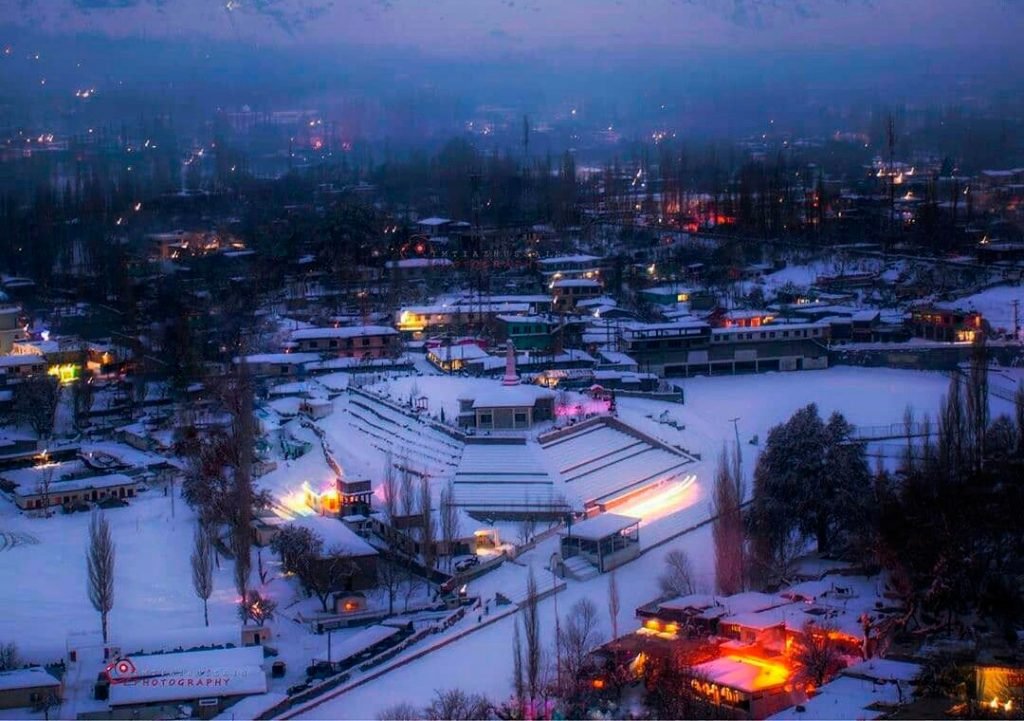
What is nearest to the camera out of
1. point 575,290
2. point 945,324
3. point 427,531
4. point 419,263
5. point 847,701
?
point 847,701

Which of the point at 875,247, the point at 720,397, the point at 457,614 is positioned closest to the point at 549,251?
the point at 875,247

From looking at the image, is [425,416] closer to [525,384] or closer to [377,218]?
[525,384]

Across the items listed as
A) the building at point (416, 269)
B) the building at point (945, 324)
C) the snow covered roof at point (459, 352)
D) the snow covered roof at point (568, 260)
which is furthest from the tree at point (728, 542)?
the snow covered roof at point (568, 260)

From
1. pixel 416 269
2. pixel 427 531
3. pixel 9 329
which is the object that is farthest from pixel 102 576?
pixel 416 269

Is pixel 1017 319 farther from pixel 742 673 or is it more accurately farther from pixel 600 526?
pixel 742 673

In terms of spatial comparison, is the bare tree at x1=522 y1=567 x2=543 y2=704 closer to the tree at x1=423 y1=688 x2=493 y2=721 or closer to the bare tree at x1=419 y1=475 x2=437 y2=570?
the tree at x1=423 y1=688 x2=493 y2=721

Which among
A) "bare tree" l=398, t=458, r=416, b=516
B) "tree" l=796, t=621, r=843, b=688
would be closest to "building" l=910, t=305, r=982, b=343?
"bare tree" l=398, t=458, r=416, b=516

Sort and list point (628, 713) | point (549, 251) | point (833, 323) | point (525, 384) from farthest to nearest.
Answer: point (549, 251) → point (833, 323) → point (525, 384) → point (628, 713)

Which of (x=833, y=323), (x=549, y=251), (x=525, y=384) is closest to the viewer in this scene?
(x=525, y=384)
